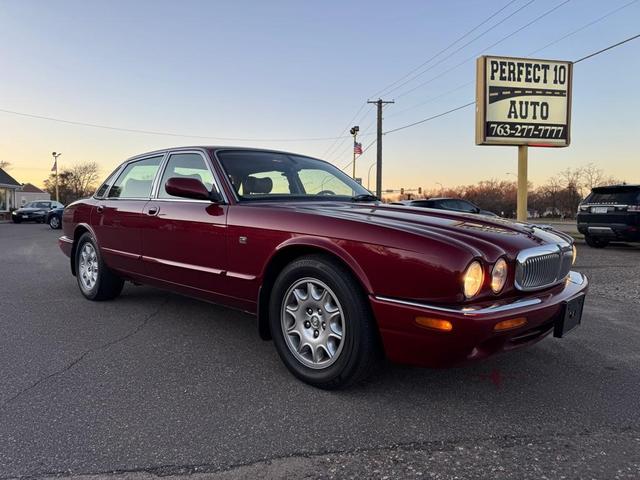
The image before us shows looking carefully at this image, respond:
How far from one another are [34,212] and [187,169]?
3032 centimetres

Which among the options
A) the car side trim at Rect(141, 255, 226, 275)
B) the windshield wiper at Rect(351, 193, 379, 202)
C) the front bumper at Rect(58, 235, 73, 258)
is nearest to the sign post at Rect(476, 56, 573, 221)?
the windshield wiper at Rect(351, 193, 379, 202)

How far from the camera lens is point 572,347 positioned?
13.1 feet

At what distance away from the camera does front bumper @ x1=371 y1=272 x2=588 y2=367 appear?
2.50m

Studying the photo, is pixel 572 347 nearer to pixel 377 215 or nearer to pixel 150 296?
pixel 377 215

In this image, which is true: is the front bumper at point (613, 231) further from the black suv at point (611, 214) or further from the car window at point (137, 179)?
the car window at point (137, 179)

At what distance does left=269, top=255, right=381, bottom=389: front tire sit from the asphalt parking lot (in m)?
0.16

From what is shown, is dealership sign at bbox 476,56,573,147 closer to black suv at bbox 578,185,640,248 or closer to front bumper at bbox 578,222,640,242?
black suv at bbox 578,185,640,248

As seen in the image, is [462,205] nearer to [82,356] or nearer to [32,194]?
[82,356]

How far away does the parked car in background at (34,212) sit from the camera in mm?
29984

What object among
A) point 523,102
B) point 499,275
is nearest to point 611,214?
point 523,102

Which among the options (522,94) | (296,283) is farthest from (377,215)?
(522,94)

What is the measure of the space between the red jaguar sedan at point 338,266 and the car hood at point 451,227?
0.01 meters

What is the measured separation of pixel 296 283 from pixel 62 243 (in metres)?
4.16

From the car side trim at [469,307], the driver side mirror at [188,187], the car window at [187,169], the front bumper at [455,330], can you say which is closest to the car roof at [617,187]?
the front bumper at [455,330]
